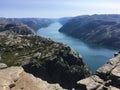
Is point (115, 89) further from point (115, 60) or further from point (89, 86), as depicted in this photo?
point (115, 60)

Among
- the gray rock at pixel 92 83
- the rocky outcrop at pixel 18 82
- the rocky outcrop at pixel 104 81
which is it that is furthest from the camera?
the gray rock at pixel 92 83

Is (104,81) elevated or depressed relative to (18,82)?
depressed

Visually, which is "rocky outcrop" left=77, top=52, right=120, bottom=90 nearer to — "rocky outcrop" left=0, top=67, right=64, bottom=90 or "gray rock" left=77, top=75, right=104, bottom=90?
"gray rock" left=77, top=75, right=104, bottom=90

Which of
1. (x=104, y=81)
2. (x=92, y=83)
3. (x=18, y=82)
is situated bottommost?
(x=104, y=81)

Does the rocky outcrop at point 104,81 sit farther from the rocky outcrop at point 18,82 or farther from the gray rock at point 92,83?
the rocky outcrop at point 18,82

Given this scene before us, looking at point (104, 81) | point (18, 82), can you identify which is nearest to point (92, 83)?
point (104, 81)

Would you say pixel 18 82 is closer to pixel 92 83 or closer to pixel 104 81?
pixel 92 83

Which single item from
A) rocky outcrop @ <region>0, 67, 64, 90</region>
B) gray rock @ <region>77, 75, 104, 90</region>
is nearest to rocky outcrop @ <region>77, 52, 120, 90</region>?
gray rock @ <region>77, 75, 104, 90</region>

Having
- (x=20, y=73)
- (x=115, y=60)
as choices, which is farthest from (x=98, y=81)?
(x=20, y=73)

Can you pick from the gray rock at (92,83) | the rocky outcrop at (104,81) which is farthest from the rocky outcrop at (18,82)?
the rocky outcrop at (104,81)
